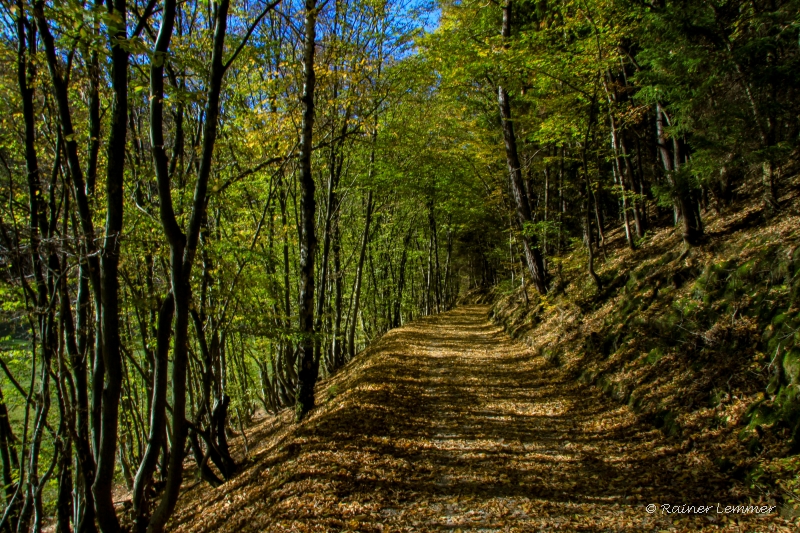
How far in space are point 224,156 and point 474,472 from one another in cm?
817

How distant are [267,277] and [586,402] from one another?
692 centimetres

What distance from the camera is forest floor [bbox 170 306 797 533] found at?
3.82m

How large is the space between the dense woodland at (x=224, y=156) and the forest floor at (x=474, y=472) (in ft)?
3.69

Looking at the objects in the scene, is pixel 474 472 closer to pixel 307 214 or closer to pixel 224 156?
pixel 307 214

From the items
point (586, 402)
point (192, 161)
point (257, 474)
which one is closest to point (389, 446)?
point (257, 474)

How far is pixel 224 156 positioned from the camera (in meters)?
9.32

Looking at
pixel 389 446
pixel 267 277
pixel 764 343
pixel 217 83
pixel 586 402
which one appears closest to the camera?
pixel 217 83

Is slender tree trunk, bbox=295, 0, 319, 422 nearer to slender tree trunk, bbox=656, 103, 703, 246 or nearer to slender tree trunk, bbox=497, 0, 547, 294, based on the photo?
slender tree trunk, bbox=656, 103, 703, 246

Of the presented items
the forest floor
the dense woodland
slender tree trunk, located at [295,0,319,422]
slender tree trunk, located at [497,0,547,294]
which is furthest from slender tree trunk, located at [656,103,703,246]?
slender tree trunk, located at [295,0,319,422]

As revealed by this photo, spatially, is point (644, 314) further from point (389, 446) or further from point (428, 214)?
point (428, 214)

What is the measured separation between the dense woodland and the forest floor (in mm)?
1126

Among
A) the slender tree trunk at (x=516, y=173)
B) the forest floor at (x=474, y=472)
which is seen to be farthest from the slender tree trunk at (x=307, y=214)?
the slender tree trunk at (x=516, y=173)

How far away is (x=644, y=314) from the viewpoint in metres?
7.30

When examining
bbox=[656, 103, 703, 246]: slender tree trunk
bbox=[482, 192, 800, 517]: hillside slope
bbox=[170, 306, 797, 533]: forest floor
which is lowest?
bbox=[170, 306, 797, 533]: forest floor
